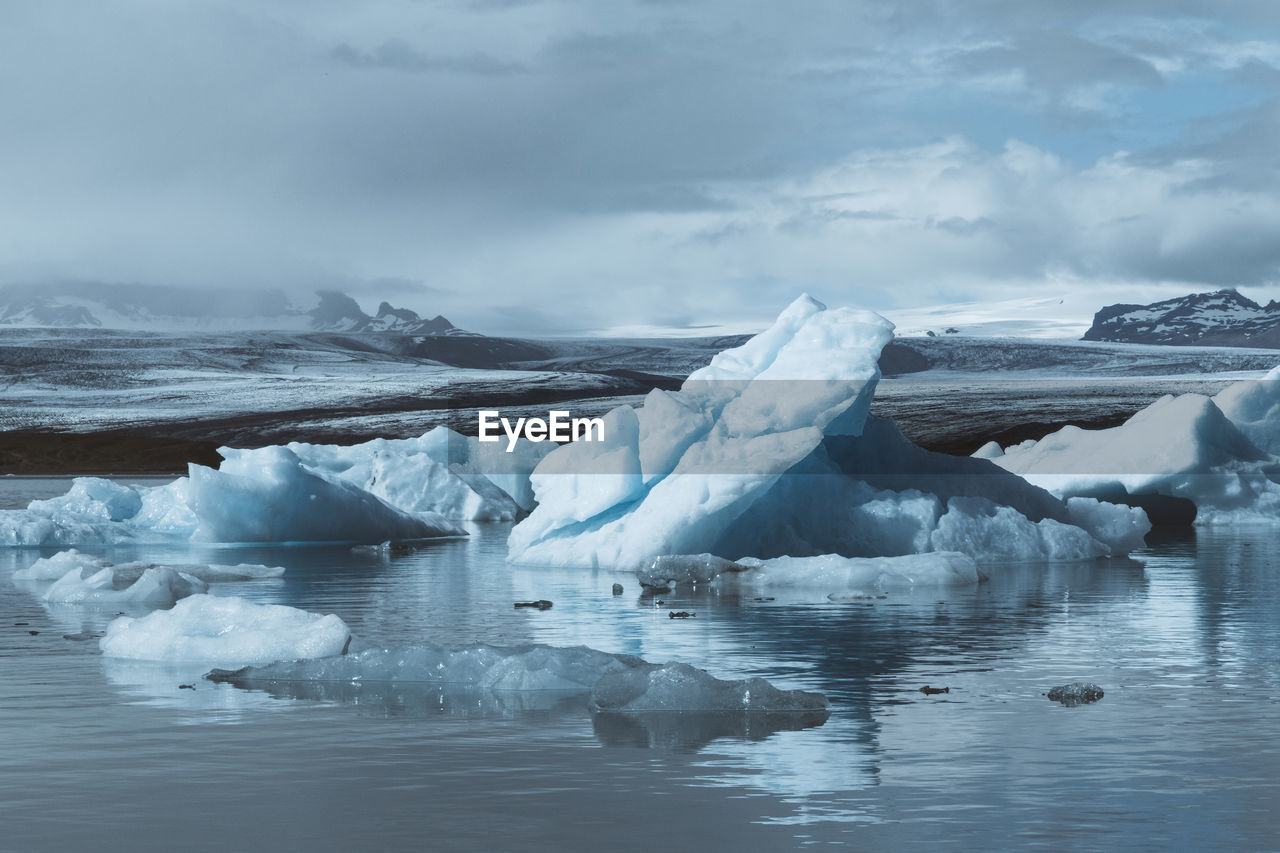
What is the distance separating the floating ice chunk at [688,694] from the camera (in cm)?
1119

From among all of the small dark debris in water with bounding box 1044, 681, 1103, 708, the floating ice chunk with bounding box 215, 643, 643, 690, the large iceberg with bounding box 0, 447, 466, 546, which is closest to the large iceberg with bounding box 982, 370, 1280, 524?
the large iceberg with bounding box 0, 447, 466, 546

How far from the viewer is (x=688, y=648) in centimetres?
1512

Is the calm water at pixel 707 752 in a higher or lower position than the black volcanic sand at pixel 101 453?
higher

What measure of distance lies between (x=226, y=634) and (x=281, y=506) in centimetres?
1896

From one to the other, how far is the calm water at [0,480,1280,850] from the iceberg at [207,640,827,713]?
0.35 m

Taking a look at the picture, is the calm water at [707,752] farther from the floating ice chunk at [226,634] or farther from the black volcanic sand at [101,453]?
the black volcanic sand at [101,453]

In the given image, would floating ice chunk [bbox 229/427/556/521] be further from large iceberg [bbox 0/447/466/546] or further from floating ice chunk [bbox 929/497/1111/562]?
floating ice chunk [bbox 929/497/1111/562]

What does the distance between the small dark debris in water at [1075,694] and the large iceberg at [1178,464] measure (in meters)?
27.3

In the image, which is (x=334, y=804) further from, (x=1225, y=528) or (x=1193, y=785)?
(x=1225, y=528)

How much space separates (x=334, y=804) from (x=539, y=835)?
1344mm

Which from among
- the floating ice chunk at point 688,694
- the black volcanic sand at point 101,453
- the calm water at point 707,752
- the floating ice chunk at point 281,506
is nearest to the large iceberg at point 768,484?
the calm water at point 707,752

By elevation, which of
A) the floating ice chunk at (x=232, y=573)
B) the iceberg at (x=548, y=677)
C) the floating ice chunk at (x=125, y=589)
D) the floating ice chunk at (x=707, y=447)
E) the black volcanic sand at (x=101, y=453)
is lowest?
the black volcanic sand at (x=101, y=453)

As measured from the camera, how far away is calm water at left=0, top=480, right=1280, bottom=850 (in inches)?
308

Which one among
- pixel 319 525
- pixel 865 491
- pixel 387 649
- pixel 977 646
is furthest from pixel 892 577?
pixel 319 525
